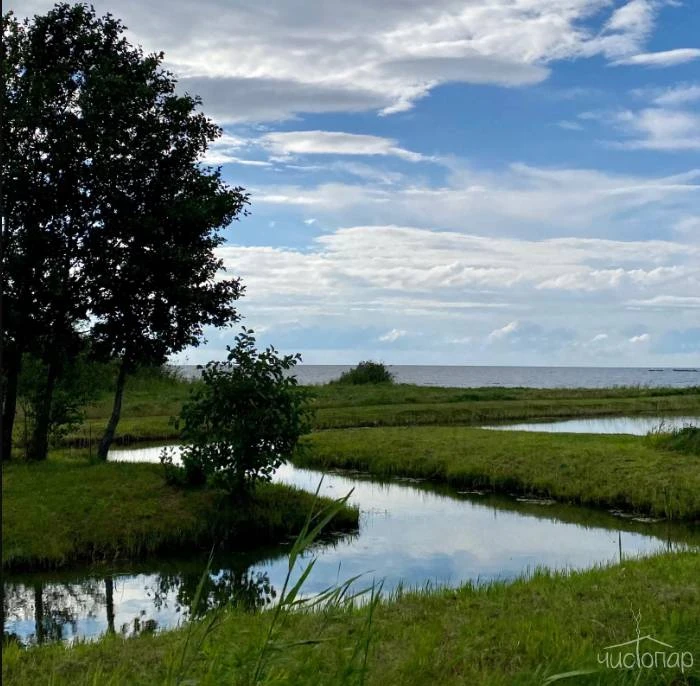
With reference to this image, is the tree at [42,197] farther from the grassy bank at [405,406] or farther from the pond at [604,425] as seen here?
the pond at [604,425]

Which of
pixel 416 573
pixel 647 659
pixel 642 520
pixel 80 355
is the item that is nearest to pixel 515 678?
pixel 647 659

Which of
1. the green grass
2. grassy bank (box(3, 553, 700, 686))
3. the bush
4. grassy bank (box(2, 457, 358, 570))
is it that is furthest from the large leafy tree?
the bush

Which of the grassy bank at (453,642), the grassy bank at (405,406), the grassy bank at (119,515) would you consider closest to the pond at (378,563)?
the grassy bank at (119,515)

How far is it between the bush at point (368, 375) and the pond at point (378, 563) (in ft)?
172

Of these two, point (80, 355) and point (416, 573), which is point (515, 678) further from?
point (80, 355)

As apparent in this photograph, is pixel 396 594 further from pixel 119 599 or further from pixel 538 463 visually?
pixel 538 463

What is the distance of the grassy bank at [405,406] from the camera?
4362cm

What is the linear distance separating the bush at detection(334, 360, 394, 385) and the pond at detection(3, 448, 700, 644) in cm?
5233

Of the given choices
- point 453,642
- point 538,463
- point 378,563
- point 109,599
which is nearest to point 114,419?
point 109,599

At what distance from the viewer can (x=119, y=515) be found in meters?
18.1

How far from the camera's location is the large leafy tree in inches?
838

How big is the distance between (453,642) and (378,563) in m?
8.31

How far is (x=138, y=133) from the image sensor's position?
22297 millimetres

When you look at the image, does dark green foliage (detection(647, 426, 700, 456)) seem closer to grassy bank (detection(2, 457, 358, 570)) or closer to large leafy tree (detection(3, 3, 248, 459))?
grassy bank (detection(2, 457, 358, 570))
